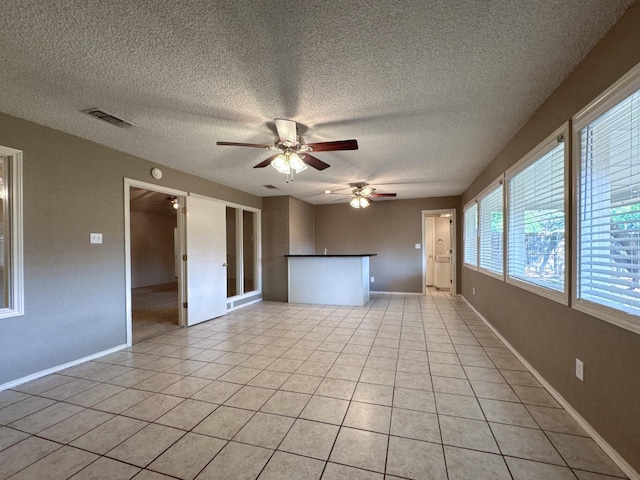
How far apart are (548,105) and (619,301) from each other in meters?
1.61

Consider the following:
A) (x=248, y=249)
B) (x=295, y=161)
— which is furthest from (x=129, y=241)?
(x=248, y=249)

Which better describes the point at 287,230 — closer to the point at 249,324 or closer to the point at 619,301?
the point at 249,324

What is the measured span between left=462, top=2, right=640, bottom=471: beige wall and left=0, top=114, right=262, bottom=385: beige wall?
436cm

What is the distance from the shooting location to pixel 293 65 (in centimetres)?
179

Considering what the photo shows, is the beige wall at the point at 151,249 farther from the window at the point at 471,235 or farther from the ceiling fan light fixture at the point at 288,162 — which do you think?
the window at the point at 471,235

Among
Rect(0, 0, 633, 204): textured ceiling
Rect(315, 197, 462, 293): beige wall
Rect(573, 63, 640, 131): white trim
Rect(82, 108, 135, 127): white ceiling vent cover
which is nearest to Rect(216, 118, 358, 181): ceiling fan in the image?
Rect(0, 0, 633, 204): textured ceiling

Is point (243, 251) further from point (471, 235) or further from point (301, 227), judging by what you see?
point (471, 235)

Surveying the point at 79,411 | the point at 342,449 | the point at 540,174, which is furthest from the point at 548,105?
the point at 79,411

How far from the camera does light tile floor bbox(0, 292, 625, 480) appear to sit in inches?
58.4

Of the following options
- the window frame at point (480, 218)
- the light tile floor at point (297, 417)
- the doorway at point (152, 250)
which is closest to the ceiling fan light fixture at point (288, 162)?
the light tile floor at point (297, 417)

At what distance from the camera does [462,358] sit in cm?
288

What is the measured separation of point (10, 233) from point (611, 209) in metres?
4.45

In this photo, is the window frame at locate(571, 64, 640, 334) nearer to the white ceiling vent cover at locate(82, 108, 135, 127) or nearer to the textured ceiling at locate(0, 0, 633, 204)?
the textured ceiling at locate(0, 0, 633, 204)

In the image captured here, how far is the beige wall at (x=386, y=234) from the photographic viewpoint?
6.79 m
